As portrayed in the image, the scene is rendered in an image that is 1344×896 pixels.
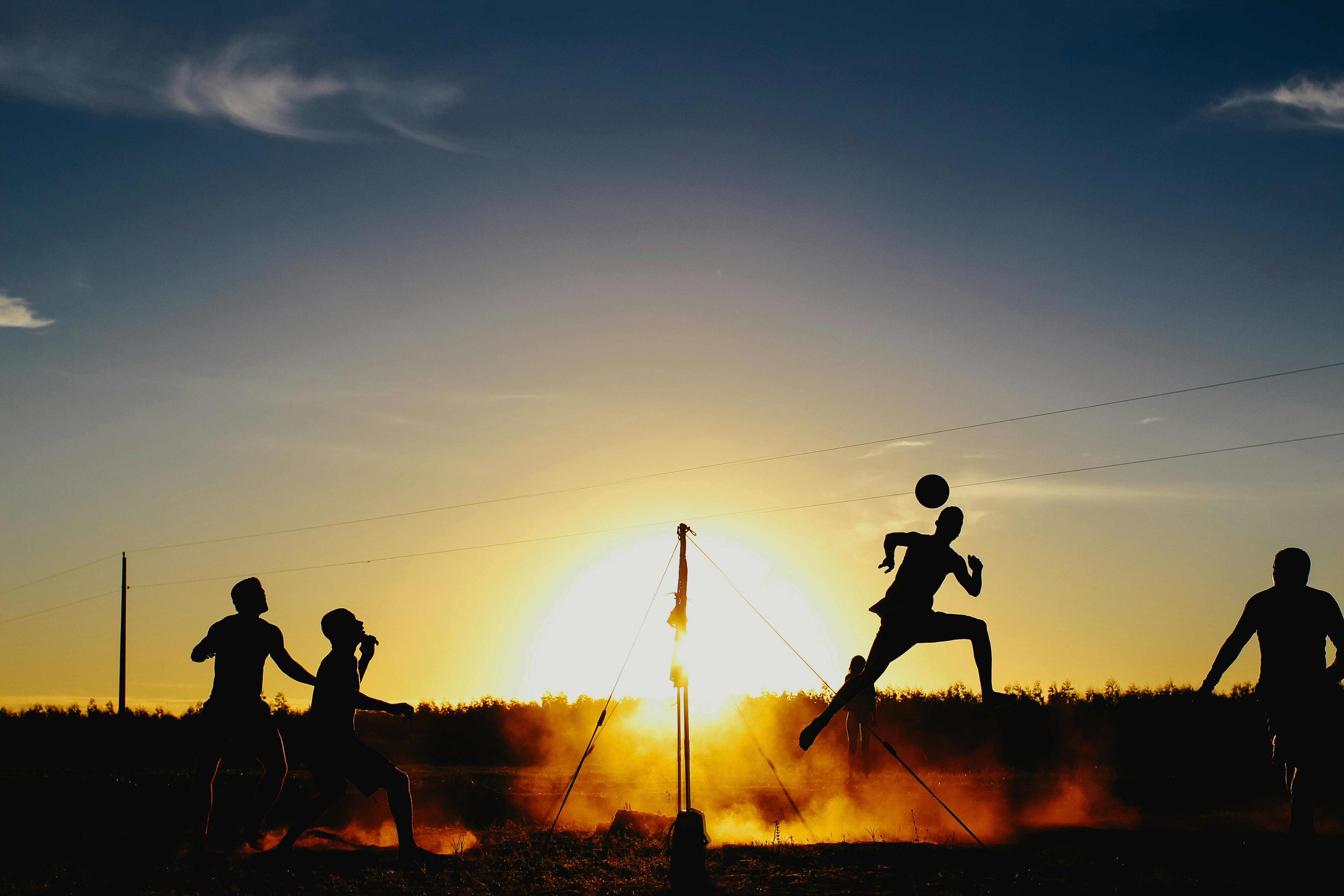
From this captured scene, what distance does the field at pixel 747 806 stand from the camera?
10.1 m

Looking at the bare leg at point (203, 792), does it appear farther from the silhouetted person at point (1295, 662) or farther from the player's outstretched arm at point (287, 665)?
the silhouetted person at point (1295, 662)

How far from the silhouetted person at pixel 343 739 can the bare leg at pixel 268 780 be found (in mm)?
683

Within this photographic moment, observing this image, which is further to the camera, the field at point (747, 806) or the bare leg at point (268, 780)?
the bare leg at point (268, 780)

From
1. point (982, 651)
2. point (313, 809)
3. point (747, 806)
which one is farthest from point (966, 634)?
point (747, 806)

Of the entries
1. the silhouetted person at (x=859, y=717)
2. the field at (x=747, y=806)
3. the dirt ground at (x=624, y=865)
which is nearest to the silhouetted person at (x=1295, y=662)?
the field at (x=747, y=806)

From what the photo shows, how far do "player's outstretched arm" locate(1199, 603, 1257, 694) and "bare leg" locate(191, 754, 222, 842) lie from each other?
398 inches

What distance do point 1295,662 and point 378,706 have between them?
8997 millimetres

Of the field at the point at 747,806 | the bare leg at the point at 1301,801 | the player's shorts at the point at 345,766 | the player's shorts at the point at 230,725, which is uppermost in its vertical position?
the player's shorts at the point at 230,725

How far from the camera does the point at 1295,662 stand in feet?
30.5

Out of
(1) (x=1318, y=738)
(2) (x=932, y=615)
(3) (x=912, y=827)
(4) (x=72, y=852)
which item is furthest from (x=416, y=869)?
(3) (x=912, y=827)

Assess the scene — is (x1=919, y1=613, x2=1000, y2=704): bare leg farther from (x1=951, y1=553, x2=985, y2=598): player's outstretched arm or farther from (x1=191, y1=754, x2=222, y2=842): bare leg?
(x1=191, y1=754, x2=222, y2=842): bare leg

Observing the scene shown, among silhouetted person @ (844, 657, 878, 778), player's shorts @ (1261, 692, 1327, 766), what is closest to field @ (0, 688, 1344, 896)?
player's shorts @ (1261, 692, 1327, 766)

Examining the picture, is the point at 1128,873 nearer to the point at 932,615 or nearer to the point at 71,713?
the point at 932,615

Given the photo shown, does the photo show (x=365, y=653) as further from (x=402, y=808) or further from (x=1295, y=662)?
(x=1295, y=662)
